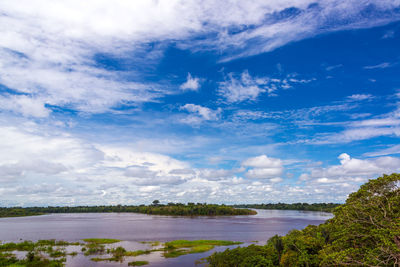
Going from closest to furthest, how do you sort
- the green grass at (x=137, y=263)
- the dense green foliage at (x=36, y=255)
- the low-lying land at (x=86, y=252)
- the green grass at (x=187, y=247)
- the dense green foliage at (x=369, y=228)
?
the dense green foliage at (x=369, y=228) < the dense green foliage at (x=36, y=255) < the low-lying land at (x=86, y=252) < the green grass at (x=137, y=263) < the green grass at (x=187, y=247)

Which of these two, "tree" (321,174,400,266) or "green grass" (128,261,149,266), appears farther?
"green grass" (128,261,149,266)

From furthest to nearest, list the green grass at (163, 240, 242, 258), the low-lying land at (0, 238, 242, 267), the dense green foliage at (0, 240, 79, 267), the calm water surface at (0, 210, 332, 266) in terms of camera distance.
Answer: the green grass at (163, 240, 242, 258), the calm water surface at (0, 210, 332, 266), the low-lying land at (0, 238, 242, 267), the dense green foliage at (0, 240, 79, 267)

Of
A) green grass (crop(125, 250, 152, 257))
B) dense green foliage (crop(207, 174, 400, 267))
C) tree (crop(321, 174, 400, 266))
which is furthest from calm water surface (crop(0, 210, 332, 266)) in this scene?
tree (crop(321, 174, 400, 266))

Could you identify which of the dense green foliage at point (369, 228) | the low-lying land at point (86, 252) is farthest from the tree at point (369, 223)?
the low-lying land at point (86, 252)

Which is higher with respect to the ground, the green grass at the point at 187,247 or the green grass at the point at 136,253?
the green grass at the point at 136,253

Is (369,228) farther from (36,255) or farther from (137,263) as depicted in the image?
(36,255)

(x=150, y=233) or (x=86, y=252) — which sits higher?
(x=86, y=252)

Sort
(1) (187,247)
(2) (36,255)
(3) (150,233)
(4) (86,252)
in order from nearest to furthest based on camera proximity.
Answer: (2) (36,255) → (4) (86,252) → (1) (187,247) → (3) (150,233)

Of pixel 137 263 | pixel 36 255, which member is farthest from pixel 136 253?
pixel 36 255

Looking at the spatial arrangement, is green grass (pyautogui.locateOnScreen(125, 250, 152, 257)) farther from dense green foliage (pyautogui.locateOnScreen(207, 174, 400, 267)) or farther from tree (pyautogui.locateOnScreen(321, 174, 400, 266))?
tree (pyautogui.locateOnScreen(321, 174, 400, 266))

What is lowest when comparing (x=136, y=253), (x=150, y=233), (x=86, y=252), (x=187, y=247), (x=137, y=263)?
(x=150, y=233)

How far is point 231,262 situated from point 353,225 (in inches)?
678

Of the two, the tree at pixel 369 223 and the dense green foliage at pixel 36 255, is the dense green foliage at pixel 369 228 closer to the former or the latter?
the tree at pixel 369 223

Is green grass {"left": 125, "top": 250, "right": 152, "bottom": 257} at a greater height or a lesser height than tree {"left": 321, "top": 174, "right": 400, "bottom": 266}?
lesser
